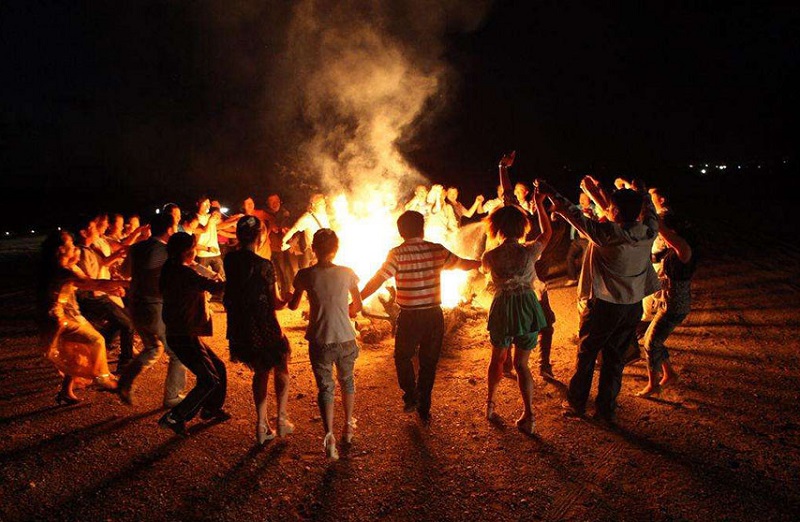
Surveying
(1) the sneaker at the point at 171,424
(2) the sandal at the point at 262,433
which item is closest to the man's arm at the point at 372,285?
(2) the sandal at the point at 262,433

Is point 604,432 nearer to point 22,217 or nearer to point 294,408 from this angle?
point 294,408

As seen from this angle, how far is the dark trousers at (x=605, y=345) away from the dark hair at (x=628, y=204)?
0.82 metres

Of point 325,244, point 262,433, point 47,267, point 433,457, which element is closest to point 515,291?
point 433,457

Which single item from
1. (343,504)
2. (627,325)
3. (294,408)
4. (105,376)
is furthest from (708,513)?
(105,376)

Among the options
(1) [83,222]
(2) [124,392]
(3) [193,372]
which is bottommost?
(2) [124,392]

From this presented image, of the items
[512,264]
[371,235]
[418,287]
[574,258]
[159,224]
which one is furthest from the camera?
[574,258]

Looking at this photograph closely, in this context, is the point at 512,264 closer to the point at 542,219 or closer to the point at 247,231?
the point at 542,219

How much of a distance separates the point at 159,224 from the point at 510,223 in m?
3.47

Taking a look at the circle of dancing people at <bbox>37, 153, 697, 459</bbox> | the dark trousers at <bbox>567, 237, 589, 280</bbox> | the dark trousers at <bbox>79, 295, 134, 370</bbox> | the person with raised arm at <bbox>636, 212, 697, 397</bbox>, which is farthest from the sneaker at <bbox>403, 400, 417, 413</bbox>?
the dark trousers at <bbox>567, 237, 589, 280</bbox>

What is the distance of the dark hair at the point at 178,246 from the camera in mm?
4184

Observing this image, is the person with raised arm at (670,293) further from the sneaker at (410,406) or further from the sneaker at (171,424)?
the sneaker at (171,424)

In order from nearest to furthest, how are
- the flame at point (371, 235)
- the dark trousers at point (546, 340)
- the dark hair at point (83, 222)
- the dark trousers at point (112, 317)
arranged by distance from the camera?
the dark trousers at point (546, 340) < the dark trousers at point (112, 317) < the dark hair at point (83, 222) < the flame at point (371, 235)

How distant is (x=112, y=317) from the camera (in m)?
5.86

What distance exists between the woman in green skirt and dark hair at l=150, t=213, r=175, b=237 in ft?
10.5
